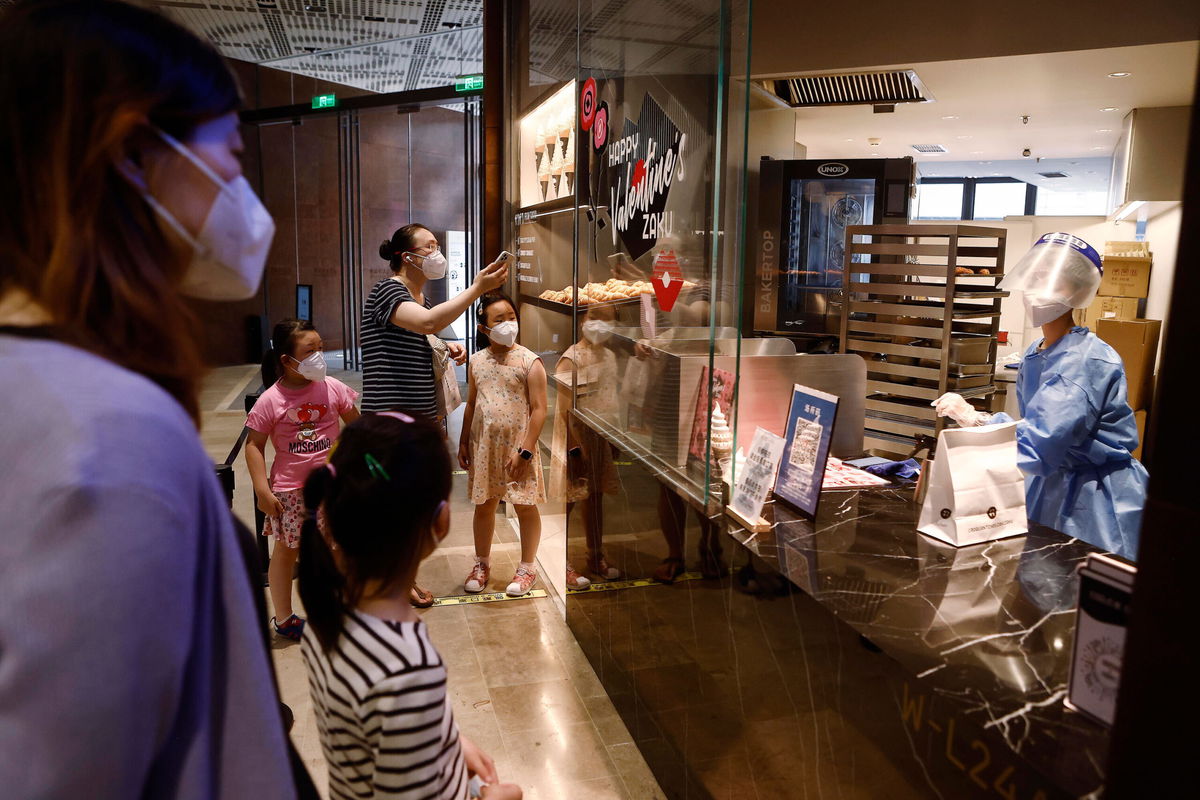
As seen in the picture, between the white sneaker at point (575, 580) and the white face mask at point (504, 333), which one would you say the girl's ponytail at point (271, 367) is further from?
the white sneaker at point (575, 580)

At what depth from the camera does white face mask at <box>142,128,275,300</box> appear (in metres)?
0.71

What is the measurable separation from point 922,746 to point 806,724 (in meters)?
0.41

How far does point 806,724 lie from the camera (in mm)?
1805

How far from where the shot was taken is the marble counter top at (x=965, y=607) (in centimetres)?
124

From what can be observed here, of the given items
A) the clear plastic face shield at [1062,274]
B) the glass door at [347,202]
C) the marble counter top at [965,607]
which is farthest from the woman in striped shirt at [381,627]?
the glass door at [347,202]

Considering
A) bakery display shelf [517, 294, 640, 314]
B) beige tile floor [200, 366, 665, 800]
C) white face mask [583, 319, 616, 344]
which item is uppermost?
bakery display shelf [517, 294, 640, 314]

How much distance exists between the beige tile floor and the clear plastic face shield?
84.4 inches

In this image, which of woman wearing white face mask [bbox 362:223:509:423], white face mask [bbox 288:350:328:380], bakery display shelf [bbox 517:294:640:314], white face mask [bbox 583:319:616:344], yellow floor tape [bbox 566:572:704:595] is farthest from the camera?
woman wearing white face mask [bbox 362:223:509:423]

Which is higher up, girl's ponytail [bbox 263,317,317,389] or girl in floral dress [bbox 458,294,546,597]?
girl's ponytail [bbox 263,317,317,389]

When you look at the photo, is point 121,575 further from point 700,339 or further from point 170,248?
point 700,339

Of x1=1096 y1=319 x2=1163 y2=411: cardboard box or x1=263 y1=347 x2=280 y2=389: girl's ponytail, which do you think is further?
x1=1096 y1=319 x2=1163 y2=411: cardboard box

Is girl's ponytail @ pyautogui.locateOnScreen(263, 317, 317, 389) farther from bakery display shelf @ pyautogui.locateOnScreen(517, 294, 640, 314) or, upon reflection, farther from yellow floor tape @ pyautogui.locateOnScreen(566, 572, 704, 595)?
yellow floor tape @ pyautogui.locateOnScreen(566, 572, 704, 595)

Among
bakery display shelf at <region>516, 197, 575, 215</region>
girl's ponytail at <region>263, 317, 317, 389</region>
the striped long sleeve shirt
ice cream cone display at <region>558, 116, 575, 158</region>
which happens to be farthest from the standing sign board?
the striped long sleeve shirt

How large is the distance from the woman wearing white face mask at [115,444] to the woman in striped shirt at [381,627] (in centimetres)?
61
